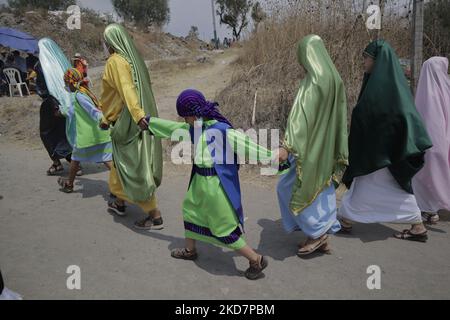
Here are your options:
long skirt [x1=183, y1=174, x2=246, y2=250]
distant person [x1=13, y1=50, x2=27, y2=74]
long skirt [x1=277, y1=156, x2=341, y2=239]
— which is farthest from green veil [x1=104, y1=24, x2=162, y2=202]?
distant person [x1=13, y1=50, x2=27, y2=74]

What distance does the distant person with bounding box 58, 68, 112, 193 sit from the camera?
5.18 m

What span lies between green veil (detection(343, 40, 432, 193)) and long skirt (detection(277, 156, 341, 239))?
0.56 meters

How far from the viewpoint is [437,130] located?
415 centimetres

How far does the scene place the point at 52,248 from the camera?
12.4ft

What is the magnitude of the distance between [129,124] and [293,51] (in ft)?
16.0

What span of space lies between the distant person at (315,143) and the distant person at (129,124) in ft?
4.54

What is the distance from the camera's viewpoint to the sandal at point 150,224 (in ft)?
13.9

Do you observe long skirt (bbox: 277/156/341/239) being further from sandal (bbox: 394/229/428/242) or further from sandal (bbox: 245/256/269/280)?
sandal (bbox: 394/229/428/242)

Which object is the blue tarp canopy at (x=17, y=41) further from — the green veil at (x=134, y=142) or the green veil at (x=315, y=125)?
the green veil at (x=315, y=125)

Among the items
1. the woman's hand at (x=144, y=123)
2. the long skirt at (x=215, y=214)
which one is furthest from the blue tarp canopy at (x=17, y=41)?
the long skirt at (x=215, y=214)

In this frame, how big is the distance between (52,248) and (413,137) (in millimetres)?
3329

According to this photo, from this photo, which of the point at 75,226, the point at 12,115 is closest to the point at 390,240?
the point at 75,226

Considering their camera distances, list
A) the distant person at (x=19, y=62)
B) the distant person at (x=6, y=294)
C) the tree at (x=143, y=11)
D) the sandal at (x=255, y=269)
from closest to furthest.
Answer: the distant person at (x=6, y=294) → the sandal at (x=255, y=269) → the distant person at (x=19, y=62) → the tree at (x=143, y=11)
